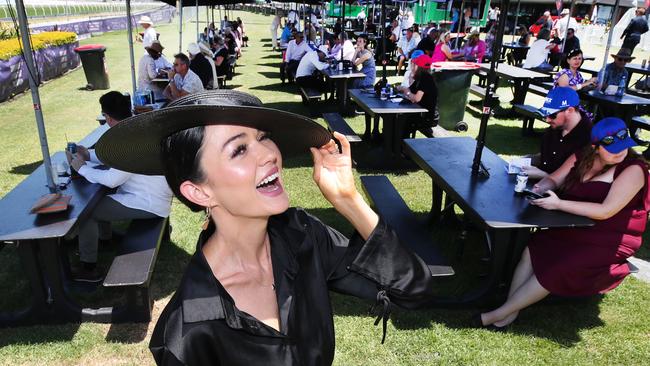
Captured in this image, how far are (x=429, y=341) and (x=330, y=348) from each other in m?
2.17

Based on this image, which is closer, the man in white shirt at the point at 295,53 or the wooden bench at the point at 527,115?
the wooden bench at the point at 527,115

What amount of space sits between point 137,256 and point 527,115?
712 cm

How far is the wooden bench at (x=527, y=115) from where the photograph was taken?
311 inches

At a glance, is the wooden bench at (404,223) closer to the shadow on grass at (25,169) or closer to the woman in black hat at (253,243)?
the woman in black hat at (253,243)

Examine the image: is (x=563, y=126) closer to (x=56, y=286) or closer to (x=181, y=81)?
(x=56, y=286)

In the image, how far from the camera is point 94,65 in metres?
12.0

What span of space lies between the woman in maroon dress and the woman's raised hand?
243 centimetres

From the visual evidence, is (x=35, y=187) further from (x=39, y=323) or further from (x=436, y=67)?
(x=436, y=67)

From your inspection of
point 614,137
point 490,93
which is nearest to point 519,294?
point 614,137

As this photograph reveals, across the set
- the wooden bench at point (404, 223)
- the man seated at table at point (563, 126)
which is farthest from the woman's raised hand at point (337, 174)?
the man seated at table at point (563, 126)

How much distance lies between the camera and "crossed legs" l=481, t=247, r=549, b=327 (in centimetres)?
347

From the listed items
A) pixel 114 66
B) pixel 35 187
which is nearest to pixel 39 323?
pixel 35 187

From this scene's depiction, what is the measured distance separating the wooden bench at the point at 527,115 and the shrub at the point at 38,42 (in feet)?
38.0

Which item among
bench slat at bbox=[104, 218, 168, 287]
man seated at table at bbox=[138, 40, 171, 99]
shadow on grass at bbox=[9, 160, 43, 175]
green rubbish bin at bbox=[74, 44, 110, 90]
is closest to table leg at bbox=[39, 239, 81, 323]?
bench slat at bbox=[104, 218, 168, 287]
